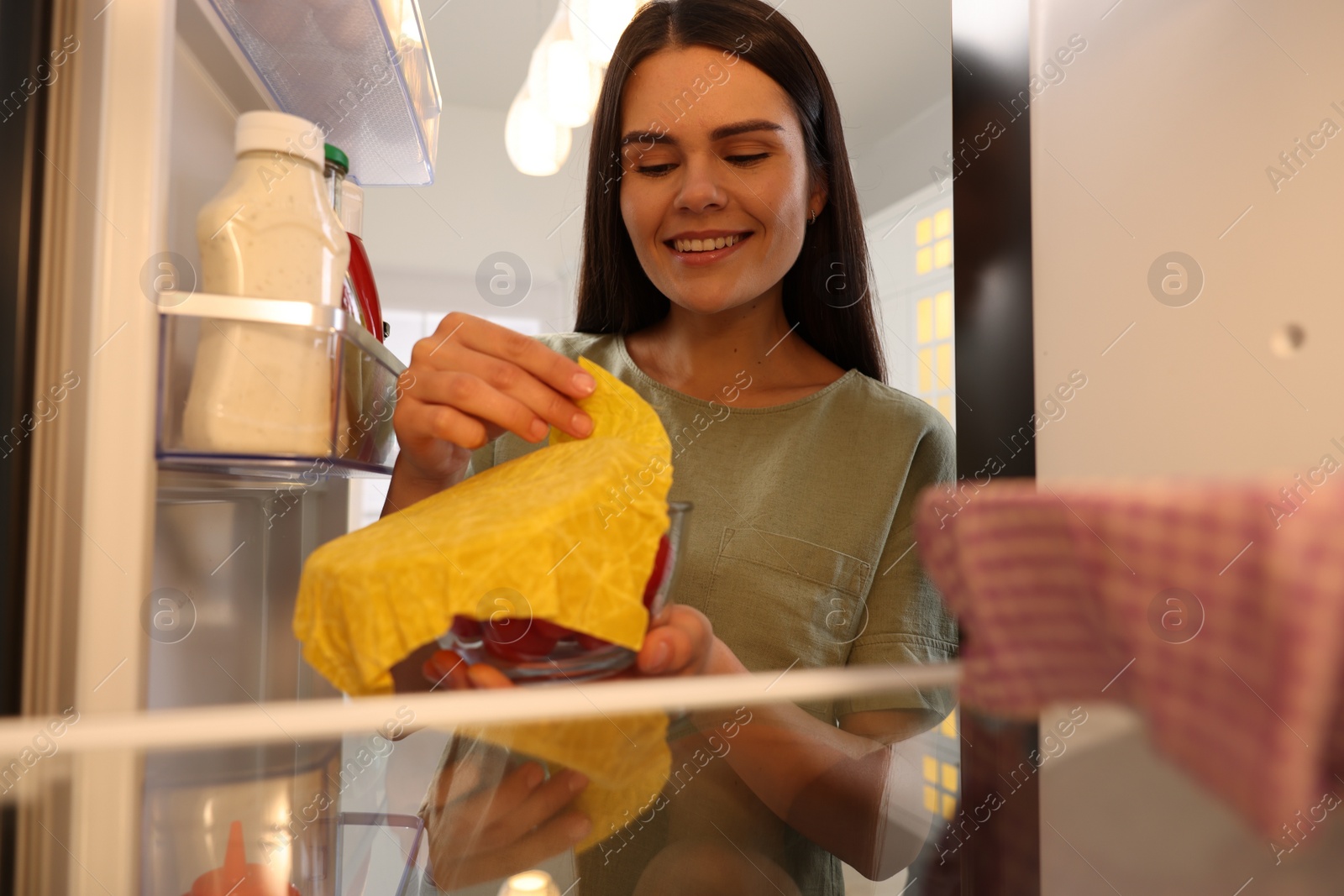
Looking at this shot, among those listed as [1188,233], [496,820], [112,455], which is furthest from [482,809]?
[1188,233]

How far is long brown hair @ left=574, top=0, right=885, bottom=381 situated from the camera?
29.2 inches

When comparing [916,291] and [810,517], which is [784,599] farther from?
[916,291]

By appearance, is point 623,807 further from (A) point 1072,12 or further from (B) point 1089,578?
(A) point 1072,12

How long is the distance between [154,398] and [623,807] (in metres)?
0.20

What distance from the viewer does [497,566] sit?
0.25 m

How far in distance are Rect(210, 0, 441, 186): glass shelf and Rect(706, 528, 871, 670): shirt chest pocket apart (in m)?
0.41

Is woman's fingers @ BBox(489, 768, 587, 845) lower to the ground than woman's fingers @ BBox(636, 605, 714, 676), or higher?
lower

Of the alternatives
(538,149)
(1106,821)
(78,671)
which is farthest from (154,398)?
(538,149)

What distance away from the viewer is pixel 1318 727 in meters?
0.17

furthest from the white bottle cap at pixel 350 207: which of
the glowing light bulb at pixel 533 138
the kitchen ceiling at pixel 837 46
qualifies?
the kitchen ceiling at pixel 837 46

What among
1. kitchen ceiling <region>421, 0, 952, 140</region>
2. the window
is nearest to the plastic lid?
kitchen ceiling <region>421, 0, 952, 140</region>

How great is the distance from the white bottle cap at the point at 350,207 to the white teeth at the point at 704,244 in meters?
0.31

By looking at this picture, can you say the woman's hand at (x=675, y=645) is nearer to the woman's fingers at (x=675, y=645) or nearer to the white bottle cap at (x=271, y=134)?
the woman's fingers at (x=675, y=645)

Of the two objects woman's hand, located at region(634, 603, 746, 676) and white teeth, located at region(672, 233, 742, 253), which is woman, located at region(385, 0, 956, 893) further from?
woman's hand, located at region(634, 603, 746, 676)
